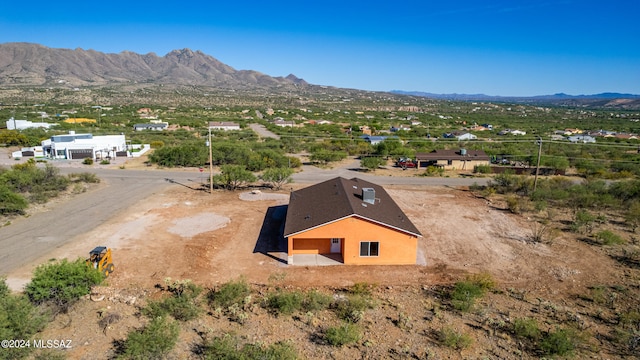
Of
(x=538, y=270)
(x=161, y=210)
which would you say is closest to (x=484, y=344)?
(x=538, y=270)

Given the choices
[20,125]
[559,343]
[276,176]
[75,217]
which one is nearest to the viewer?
[559,343]

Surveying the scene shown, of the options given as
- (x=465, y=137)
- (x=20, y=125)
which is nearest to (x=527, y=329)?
(x=465, y=137)

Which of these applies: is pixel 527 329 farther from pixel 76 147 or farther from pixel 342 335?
pixel 76 147

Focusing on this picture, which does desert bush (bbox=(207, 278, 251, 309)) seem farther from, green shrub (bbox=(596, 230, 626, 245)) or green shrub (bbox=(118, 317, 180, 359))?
green shrub (bbox=(596, 230, 626, 245))

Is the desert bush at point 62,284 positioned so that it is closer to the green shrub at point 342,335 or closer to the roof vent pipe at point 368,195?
the green shrub at point 342,335

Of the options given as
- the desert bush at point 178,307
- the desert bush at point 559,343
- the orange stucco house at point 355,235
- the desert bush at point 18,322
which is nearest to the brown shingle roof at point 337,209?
the orange stucco house at point 355,235

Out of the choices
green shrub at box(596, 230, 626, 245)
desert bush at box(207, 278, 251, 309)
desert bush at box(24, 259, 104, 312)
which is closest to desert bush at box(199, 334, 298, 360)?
desert bush at box(207, 278, 251, 309)

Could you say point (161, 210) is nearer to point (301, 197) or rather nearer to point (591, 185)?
point (301, 197)
